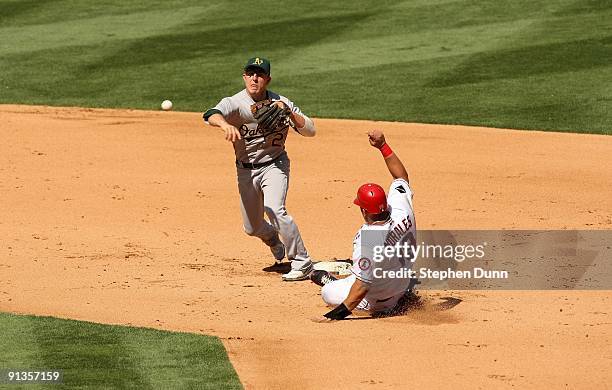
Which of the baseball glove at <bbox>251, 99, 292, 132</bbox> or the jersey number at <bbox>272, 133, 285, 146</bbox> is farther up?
the baseball glove at <bbox>251, 99, 292, 132</bbox>

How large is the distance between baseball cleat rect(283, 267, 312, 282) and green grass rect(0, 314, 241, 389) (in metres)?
2.12

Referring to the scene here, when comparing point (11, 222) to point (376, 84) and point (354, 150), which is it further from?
point (376, 84)

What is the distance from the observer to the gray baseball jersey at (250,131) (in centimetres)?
1213

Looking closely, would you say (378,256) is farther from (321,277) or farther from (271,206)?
(271,206)

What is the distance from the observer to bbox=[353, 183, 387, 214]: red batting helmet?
10.4 m

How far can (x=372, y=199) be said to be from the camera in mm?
10438

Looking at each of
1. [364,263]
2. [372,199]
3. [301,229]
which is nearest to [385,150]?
[372,199]

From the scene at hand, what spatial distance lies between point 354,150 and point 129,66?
6456mm

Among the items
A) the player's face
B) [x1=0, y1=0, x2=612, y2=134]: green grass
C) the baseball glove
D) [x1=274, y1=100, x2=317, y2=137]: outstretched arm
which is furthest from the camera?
[x1=0, y1=0, x2=612, y2=134]: green grass

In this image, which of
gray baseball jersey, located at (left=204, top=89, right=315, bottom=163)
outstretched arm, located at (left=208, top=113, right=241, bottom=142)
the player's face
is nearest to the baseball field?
gray baseball jersey, located at (left=204, top=89, right=315, bottom=163)

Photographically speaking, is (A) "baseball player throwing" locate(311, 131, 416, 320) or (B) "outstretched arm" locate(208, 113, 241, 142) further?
(B) "outstretched arm" locate(208, 113, 241, 142)

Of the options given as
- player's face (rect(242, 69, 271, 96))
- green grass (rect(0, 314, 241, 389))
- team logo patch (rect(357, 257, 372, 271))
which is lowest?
green grass (rect(0, 314, 241, 389))

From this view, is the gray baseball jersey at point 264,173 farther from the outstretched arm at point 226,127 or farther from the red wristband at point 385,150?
the red wristband at point 385,150

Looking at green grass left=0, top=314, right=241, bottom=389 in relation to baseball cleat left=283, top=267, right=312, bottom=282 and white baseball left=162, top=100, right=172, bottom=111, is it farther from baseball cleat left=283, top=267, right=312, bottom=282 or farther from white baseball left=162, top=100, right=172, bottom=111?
white baseball left=162, top=100, right=172, bottom=111
